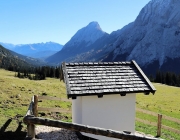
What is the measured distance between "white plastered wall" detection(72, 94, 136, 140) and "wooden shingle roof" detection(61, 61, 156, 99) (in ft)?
1.57

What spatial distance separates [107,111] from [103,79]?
6.31 ft

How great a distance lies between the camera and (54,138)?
39.6ft

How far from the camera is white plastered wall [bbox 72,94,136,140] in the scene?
1163 centimetres

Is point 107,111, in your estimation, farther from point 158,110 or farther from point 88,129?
point 158,110

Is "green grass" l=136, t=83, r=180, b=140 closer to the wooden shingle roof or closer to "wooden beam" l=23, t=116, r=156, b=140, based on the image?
the wooden shingle roof

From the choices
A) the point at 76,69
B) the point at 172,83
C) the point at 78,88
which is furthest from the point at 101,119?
the point at 172,83

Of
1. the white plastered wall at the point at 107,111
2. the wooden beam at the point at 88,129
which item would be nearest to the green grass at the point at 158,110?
the white plastered wall at the point at 107,111

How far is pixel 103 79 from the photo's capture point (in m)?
12.5

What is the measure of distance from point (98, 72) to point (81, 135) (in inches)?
155

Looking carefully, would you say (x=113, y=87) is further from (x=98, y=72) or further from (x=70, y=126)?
(x=70, y=126)

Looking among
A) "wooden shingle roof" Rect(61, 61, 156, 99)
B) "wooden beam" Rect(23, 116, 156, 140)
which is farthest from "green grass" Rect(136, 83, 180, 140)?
"wooden beam" Rect(23, 116, 156, 140)

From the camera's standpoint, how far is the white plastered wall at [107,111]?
38.2 ft

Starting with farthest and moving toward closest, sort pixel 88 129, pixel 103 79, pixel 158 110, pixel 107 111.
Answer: pixel 158 110, pixel 103 79, pixel 107 111, pixel 88 129

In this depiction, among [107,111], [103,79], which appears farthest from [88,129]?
[103,79]
